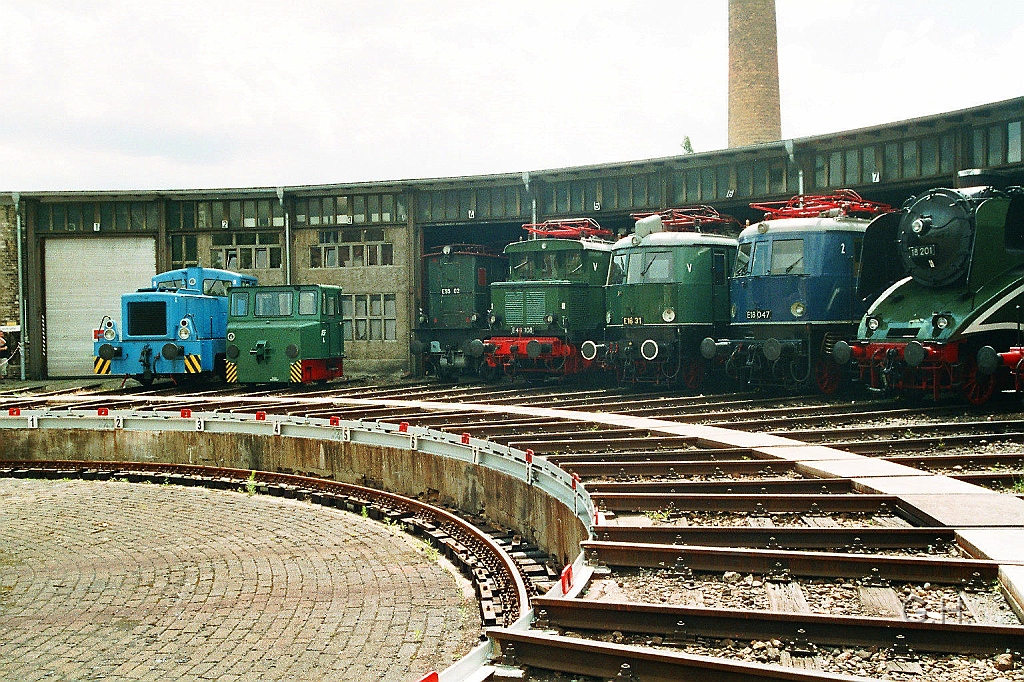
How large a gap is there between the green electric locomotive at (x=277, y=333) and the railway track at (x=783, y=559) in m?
9.24

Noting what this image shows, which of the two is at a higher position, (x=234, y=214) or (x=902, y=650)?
(x=234, y=214)

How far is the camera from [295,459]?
583 inches

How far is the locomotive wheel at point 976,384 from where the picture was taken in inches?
556

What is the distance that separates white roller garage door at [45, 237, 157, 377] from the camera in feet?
92.8

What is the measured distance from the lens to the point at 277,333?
21.2 metres

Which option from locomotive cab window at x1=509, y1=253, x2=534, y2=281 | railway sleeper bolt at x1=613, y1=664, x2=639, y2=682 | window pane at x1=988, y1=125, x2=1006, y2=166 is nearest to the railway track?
railway sleeper bolt at x1=613, y1=664, x2=639, y2=682

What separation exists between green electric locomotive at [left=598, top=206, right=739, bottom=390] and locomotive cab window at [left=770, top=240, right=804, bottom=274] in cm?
212

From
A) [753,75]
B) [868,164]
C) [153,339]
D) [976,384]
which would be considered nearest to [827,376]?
[976,384]

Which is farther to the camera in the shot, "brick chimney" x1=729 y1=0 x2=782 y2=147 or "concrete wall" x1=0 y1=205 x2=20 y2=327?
"brick chimney" x1=729 y1=0 x2=782 y2=147

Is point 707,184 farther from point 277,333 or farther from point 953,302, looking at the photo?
point 277,333

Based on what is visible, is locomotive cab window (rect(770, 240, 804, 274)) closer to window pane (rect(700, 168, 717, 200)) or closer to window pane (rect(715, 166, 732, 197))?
window pane (rect(715, 166, 732, 197))

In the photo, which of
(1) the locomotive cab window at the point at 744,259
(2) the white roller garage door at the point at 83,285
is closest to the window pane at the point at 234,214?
(2) the white roller garage door at the point at 83,285

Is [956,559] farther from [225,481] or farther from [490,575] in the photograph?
[225,481]

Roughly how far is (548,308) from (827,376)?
646cm
